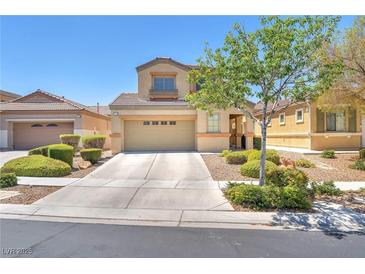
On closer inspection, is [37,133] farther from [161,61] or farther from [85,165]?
[161,61]

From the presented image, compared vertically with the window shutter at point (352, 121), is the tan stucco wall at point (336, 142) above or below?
below

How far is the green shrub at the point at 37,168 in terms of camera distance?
10.4 m

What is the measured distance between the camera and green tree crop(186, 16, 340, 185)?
258 inches

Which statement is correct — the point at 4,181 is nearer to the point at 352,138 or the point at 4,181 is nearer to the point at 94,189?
the point at 94,189

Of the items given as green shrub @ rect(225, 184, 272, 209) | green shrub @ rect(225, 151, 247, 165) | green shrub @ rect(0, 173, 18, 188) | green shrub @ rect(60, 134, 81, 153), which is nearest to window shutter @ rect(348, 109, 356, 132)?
green shrub @ rect(225, 151, 247, 165)

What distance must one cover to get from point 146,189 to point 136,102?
35.8 feet

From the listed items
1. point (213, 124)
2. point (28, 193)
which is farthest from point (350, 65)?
point (28, 193)

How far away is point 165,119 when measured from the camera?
1764cm

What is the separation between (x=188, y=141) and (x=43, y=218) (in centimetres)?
1295

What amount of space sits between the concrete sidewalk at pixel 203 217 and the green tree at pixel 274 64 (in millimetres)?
2862

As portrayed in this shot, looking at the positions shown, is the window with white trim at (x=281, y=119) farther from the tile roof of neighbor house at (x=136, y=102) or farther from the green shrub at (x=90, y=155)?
the green shrub at (x=90, y=155)

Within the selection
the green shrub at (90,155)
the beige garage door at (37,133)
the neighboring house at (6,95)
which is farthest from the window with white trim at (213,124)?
the neighboring house at (6,95)

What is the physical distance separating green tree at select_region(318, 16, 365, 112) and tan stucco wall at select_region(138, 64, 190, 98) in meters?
10.5

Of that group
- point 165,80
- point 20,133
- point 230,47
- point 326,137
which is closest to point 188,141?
point 165,80
